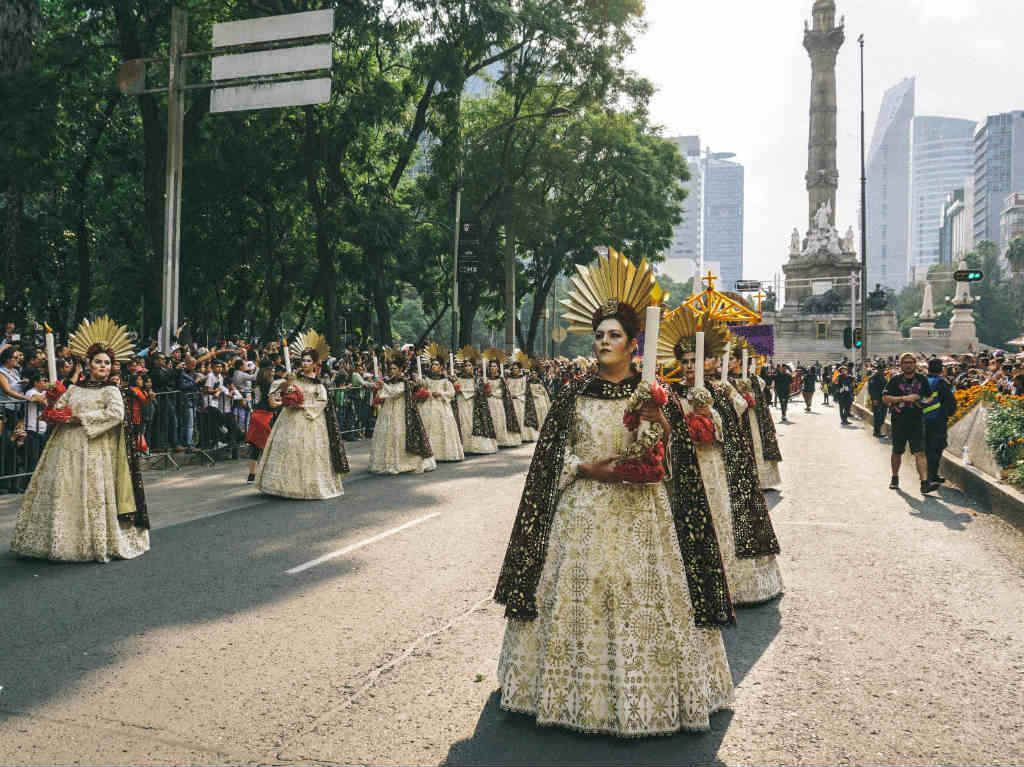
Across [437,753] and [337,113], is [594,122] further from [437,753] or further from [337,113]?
[437,753]

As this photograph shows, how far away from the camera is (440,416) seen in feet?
53.3

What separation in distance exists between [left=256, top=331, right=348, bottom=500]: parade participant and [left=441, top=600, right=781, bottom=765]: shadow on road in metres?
7.12

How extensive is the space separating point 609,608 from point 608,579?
121 millimetres

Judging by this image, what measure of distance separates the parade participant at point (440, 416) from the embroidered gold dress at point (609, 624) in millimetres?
11845

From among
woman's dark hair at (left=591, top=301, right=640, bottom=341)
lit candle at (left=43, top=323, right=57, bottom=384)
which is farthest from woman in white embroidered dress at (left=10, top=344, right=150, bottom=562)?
woman's dark hair at (left=591, top=301, right=640, bottom=341)

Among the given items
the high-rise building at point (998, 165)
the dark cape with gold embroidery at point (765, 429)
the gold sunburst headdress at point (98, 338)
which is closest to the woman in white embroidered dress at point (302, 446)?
the gold sunburst headdress at point (98, 338)

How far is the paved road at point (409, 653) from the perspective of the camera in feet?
12.9

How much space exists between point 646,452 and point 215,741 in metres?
2.21

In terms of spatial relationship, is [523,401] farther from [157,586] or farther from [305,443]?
[157,586]

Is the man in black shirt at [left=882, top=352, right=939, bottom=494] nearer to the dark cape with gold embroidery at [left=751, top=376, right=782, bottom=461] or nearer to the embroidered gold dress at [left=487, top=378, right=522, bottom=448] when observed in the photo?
the dark cape with gold embroidery at [left=751, top=376, right=782, bottom=461]

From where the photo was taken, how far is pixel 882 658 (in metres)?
5.19

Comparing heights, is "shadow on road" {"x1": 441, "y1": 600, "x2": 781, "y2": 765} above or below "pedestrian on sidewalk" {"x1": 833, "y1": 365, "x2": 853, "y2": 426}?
below

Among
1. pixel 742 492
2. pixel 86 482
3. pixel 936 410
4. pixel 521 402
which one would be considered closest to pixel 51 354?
pixel 86 482

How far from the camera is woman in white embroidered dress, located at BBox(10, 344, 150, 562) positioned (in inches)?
293
